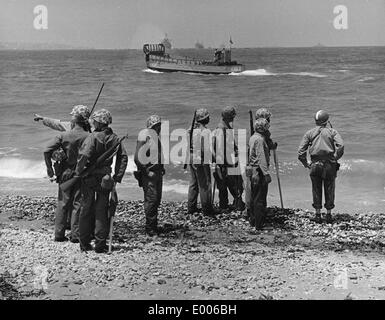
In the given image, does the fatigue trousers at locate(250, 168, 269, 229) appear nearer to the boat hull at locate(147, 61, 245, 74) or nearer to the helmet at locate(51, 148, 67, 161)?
the helmet at locate(51, 148, 67, 161)

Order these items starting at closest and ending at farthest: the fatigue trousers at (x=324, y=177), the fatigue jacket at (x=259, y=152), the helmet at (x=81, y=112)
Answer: the helmet at (x=81, y=112)
the fatigue jacket at (x=259, y=152)
the fatigue trousers at (x=324, y=177)

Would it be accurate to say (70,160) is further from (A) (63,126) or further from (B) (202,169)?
(B) (202,169)

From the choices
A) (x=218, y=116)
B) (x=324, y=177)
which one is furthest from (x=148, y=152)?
(x=218, y=116)

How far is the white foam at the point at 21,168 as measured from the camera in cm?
1820

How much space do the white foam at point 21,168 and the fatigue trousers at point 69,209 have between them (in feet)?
31.2

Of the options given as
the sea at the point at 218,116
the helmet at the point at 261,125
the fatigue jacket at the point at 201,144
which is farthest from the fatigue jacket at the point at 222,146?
the sea at the point at 218,116

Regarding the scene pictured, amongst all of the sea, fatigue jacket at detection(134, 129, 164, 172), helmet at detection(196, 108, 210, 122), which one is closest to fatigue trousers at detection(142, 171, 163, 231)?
fatigue jacket at detection(134, 129, 164, 172)

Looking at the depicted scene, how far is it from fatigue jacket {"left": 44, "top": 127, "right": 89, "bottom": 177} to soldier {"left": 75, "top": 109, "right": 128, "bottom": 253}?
1.40 feet

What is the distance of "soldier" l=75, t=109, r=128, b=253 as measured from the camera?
7.69 meters

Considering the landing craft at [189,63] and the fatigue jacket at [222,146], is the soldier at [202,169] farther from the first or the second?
the landing craft at [189,63]

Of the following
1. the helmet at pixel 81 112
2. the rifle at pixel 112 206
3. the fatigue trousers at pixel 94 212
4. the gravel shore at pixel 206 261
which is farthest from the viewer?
the helmet at pixel 81 112
